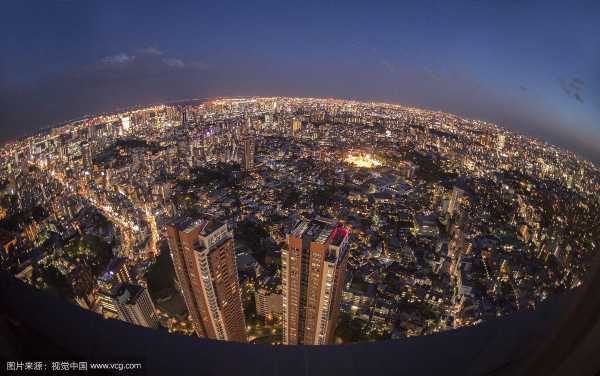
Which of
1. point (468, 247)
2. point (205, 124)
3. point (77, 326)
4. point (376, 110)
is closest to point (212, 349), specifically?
point (77, 326)

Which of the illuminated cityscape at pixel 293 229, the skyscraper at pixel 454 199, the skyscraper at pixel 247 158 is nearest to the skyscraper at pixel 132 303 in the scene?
the illuminated cityscape at pixel 293 229

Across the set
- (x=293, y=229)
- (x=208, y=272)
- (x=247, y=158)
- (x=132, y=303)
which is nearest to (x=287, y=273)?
(x=293, y=229)

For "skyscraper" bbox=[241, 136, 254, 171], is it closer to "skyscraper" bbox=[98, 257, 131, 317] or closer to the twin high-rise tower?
"skyscraper" bbox=[98, 257, 131, 317]

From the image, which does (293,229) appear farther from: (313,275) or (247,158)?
(247,158)

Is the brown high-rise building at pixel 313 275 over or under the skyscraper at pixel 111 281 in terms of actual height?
over

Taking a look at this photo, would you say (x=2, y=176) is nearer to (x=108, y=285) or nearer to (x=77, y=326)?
(x=108, y=285)

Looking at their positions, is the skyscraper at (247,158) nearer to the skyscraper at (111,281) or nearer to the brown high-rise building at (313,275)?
the skyscraper at (111,281)

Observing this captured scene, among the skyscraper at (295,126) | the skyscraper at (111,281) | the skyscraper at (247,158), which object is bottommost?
the skyscraper at (111,281)
